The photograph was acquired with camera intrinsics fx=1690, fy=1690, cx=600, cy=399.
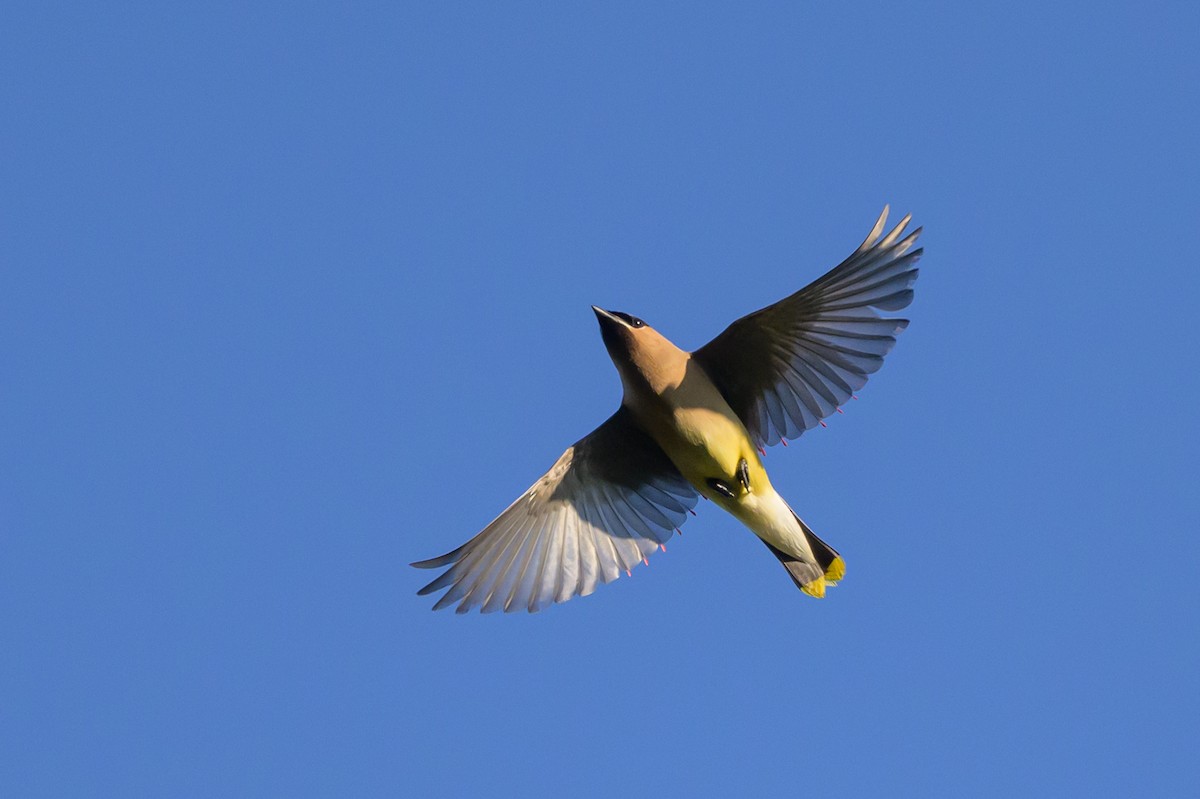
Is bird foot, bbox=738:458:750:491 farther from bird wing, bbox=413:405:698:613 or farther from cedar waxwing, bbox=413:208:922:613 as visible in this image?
bird wing, bbox=413:405:698:613

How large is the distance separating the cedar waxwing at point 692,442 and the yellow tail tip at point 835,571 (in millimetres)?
20

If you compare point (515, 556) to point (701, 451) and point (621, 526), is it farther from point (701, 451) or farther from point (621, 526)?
point (701, 451)

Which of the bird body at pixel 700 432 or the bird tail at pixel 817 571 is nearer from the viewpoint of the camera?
the bird body at pixel 700 432

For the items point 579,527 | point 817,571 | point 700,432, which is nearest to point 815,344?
point 700,432

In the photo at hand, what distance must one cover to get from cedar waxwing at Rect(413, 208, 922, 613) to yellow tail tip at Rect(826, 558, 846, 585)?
0.02 m

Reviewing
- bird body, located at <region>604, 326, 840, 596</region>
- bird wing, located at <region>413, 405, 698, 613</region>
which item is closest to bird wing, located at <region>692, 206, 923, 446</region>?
bird body, located at <region>604, 326, 840, 596</region>

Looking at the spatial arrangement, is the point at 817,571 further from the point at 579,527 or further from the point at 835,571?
the point at 579,527

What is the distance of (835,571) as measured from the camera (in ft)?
35.4

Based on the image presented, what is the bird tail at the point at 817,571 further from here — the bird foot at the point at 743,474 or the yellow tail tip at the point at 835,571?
the bird foot at the point at 743,474

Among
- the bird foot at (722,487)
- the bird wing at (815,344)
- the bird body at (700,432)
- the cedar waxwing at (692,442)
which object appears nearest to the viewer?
the bird wing at (815,344)

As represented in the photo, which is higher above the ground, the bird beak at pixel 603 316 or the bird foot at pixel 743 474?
the bird beak at pixel 603 316

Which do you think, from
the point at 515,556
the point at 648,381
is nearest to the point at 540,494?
the point at 515,556

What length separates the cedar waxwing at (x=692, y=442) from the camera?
10016 mm

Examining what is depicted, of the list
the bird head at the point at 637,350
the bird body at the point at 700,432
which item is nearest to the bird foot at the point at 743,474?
the bird body at the point at 700,432
